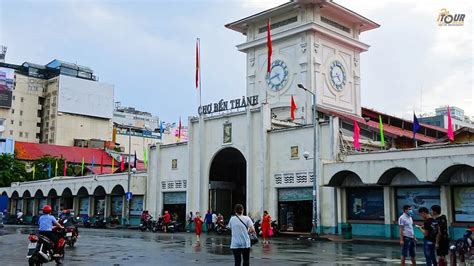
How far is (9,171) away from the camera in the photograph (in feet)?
214

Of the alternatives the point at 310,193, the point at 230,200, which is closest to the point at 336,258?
the point at 310,193

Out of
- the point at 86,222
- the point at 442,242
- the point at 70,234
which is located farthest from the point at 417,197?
the point at 86,222

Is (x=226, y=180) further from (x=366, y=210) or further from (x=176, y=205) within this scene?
(x=366, y=210)

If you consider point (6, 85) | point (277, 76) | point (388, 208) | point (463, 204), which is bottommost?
point (388, 208)

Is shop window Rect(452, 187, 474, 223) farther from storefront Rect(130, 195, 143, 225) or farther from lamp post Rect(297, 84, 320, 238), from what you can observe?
storefront Rect(130, 195, 143, 225)

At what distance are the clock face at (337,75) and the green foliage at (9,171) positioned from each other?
3973 cm

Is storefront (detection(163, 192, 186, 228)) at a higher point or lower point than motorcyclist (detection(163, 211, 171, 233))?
higher

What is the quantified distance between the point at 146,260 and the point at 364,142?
22437 mm

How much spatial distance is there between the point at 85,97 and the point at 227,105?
71.3 metres

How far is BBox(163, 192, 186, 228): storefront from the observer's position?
137ft

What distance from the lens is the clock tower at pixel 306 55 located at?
149ft

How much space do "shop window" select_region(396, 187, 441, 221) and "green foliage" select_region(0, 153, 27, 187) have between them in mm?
50135

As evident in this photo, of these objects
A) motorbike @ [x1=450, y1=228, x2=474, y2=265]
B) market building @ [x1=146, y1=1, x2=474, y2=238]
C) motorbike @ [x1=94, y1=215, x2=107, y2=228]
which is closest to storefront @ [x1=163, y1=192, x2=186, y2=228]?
market building @ [x1=146, y1=1, x2=474, y2=238]

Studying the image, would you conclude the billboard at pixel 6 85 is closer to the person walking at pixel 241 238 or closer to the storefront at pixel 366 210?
the storefront at pixel 366 210
